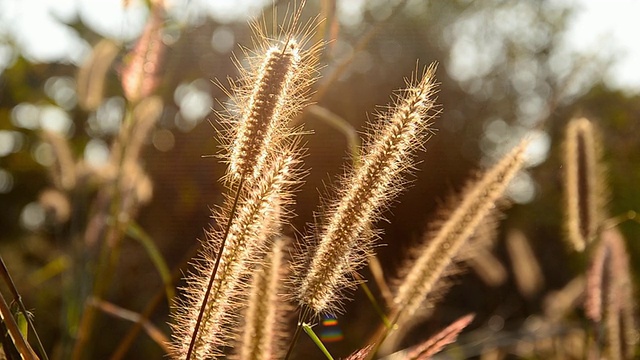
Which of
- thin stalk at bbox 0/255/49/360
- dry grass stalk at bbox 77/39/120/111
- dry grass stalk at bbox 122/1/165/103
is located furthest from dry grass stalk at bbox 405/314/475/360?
dry grass stalk at bbox 77/39/120/111

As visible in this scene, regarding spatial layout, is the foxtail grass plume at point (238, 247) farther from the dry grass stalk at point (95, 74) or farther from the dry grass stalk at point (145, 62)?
the dry grass stalk at point (95, 74)

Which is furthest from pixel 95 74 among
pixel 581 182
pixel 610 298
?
pixel 610 298

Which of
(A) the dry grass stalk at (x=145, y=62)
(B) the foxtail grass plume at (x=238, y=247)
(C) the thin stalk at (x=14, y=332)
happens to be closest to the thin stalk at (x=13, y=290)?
(C) the thin stalk at (x=14, y=332)

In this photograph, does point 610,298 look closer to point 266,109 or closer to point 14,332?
point 266,109

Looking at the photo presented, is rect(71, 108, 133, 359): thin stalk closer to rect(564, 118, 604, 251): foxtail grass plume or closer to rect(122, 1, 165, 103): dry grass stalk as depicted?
rect(122, 1, 165, 103): dry grass stalk

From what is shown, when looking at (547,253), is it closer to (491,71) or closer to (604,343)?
(491,71)

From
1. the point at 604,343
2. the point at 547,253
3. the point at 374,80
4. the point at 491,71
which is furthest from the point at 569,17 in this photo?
the point at 604,343
